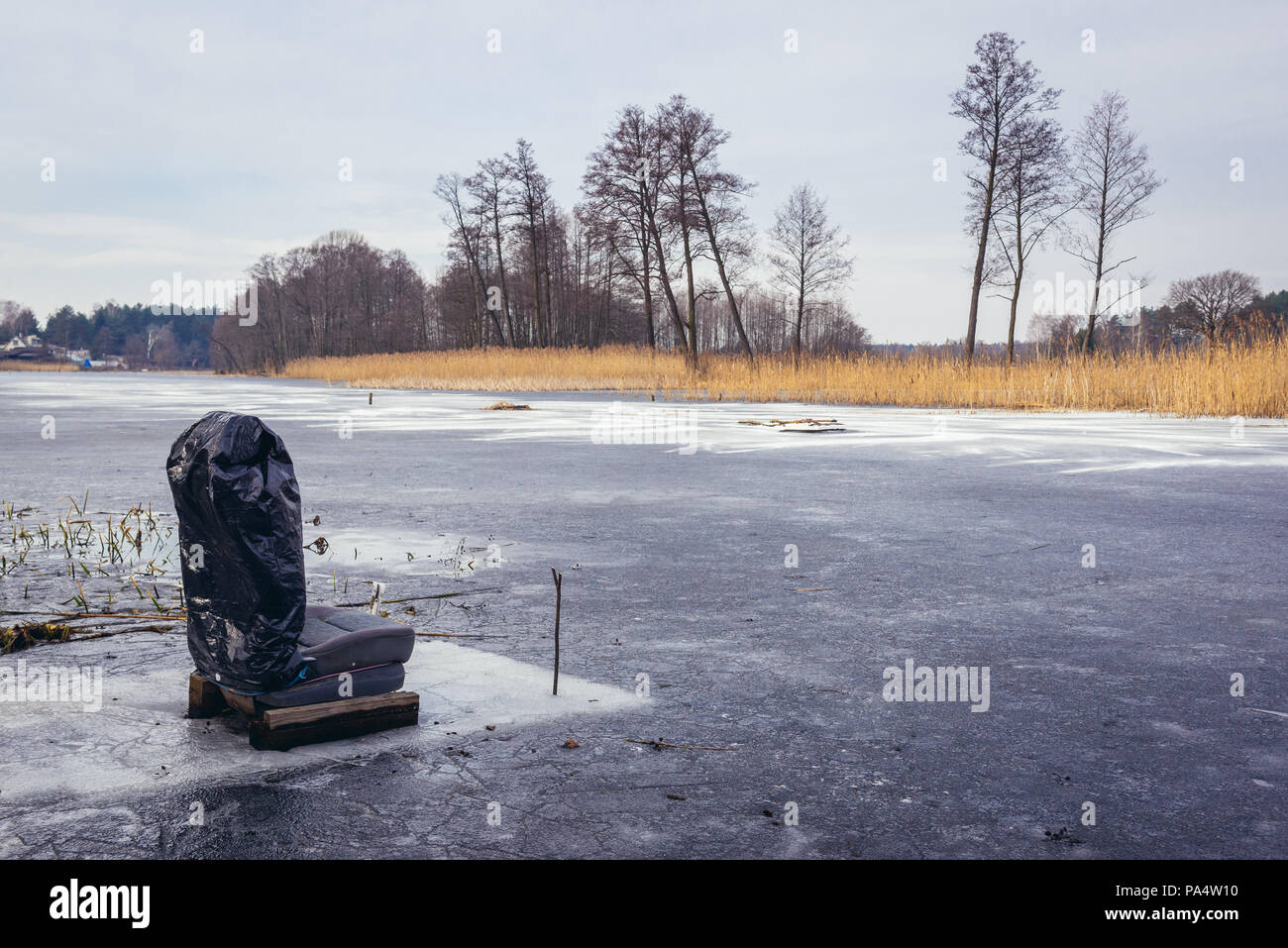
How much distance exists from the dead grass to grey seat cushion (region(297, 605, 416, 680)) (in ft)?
59.6

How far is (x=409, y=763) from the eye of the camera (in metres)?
2.70

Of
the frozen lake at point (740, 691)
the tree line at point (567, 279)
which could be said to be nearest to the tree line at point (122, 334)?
the tree line at point (567, 279)

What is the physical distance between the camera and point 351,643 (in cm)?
304

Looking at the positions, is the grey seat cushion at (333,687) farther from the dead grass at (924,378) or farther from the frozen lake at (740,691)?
the dead grass at (924,378)

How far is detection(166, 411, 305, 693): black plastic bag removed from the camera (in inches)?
115

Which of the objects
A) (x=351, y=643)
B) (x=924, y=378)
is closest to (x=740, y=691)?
(x=351, y=643)

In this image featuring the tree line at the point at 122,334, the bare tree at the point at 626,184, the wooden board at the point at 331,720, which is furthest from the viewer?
the tree line at the point at 122,334

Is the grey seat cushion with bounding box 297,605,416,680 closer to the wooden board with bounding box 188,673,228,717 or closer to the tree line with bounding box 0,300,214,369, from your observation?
the wooden board with bounding box 188,673,228,717

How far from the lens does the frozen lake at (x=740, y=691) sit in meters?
2.30

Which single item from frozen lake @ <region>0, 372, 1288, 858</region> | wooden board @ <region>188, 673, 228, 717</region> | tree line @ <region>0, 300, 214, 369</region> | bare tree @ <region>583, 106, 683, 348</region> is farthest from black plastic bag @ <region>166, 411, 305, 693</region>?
tree line @ <region>0, 300, 214, 369</region>

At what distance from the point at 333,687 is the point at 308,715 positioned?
0.12 meters
